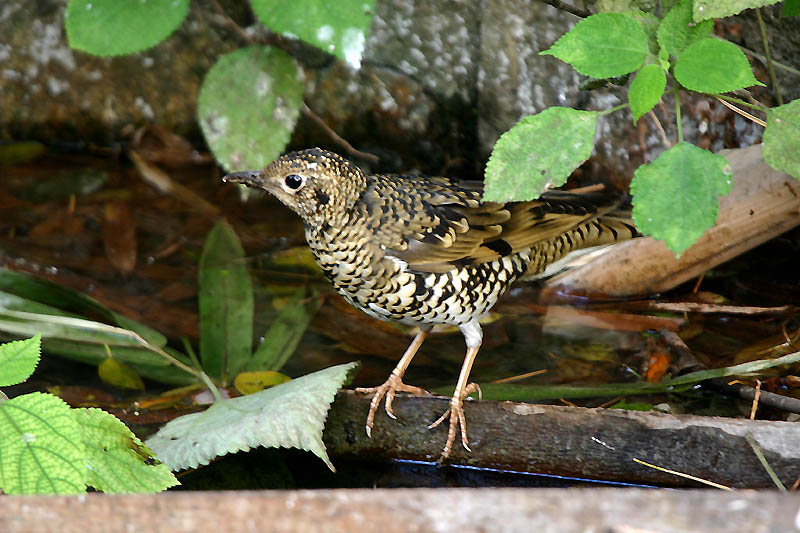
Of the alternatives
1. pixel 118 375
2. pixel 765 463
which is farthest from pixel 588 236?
pixel 118 375

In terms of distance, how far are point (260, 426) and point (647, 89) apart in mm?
1391

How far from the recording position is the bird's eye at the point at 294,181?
2.76 metres

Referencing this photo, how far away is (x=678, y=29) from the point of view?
242cm

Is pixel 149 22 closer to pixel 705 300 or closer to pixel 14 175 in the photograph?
pixel 14 175

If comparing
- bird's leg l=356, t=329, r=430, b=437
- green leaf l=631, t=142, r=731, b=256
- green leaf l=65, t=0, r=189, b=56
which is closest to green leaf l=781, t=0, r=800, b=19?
green leaf l=631, t=142, r=731, b=256

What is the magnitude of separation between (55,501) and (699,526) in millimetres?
1034

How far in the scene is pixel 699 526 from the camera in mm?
1341

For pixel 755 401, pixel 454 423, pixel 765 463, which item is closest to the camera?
pixel 765 463

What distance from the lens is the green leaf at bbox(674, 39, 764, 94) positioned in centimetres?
224

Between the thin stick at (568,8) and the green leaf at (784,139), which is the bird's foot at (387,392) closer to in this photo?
the green leaf at (784,139)

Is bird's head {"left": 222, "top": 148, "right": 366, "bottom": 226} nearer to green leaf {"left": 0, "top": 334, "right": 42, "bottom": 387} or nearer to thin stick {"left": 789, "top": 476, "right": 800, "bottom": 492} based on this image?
green leaf {"left": 0, "top": 334, "right": 42, "bottom": 387}

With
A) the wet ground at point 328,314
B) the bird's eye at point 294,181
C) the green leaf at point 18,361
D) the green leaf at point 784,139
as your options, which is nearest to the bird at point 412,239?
the bird's eye at point 294,181

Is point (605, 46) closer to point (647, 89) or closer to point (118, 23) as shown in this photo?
point (647, 89)

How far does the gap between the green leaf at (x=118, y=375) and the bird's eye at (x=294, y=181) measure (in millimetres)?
976
